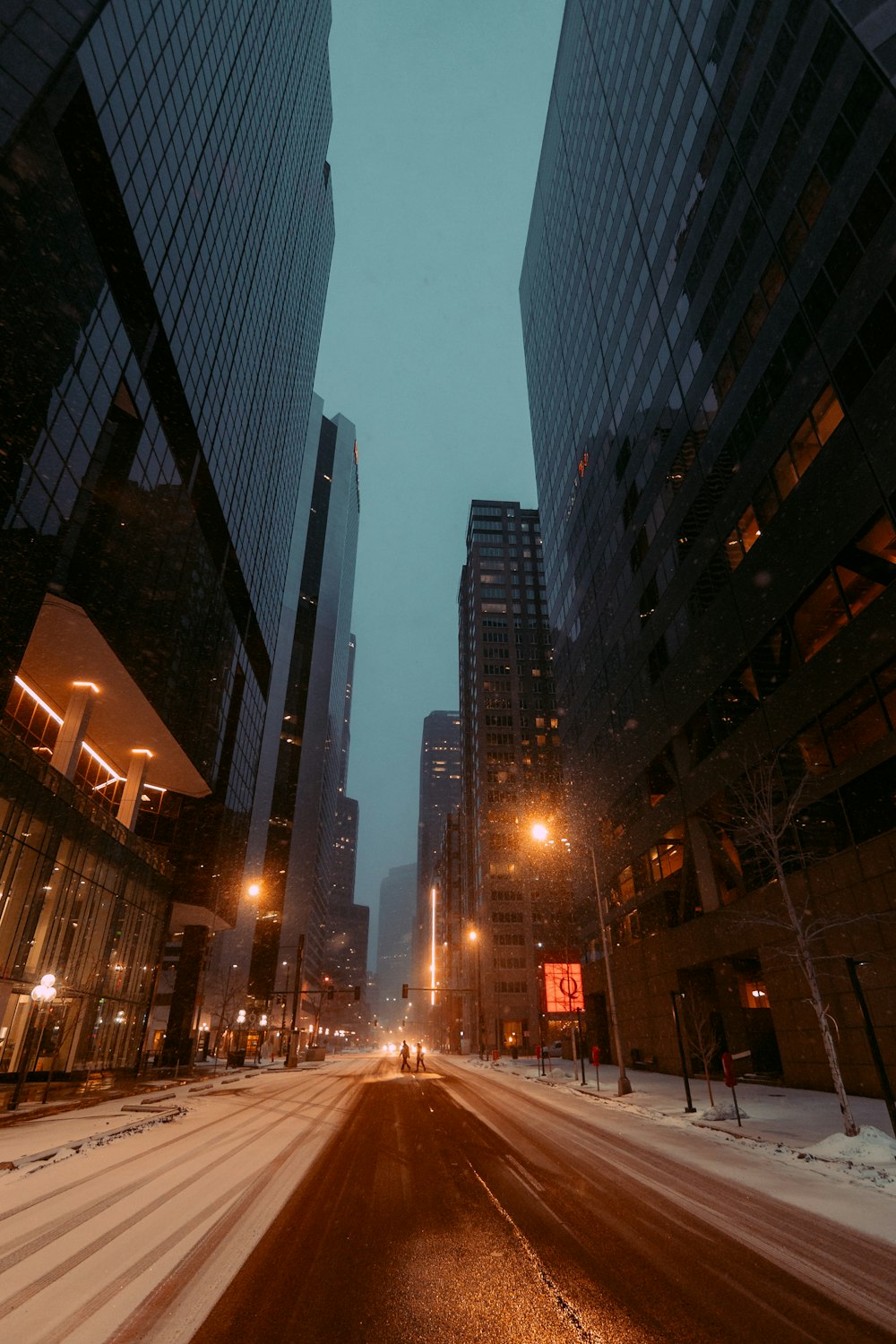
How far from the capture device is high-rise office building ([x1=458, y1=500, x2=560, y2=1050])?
332 feet

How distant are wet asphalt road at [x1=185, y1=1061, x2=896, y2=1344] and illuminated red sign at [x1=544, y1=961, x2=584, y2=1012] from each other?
24070 mm

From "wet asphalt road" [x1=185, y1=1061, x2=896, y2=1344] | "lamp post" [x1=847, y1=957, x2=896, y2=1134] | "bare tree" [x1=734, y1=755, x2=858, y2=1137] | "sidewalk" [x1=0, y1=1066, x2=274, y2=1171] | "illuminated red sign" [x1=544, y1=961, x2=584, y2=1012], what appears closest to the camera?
"wet asphalt road" [x1=185, y1=1061, x2=896, y2=1344]

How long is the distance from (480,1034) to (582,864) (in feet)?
164

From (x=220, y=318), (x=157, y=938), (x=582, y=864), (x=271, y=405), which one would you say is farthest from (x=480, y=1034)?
(x=220, y=318)

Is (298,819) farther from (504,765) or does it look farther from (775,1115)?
(775,1115)

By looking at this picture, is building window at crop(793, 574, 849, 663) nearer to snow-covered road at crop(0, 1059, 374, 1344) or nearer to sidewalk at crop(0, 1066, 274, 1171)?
snow-covered road at crop(0, 1059, 374, 1344)

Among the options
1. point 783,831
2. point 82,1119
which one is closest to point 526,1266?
point 82,1119

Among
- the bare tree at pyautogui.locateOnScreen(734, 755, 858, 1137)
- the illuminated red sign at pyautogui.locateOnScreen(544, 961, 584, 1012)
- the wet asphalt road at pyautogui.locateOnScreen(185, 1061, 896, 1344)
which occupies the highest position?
the bare tree at pyautogui.locateOnScreen(734, 755, 858, 1137)

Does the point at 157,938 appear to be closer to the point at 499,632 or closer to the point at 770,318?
the point at 770,318

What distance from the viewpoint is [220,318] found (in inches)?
1682

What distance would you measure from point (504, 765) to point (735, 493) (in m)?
89.5

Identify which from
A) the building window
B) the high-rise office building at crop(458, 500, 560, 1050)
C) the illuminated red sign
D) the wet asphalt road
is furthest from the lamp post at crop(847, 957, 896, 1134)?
the high-rise office building at crop(458, 500, 560, 1050)

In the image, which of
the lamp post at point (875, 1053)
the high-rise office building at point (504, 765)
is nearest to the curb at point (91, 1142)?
the lamp post at point (875, 1053)

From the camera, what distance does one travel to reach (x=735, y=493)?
32.3m
